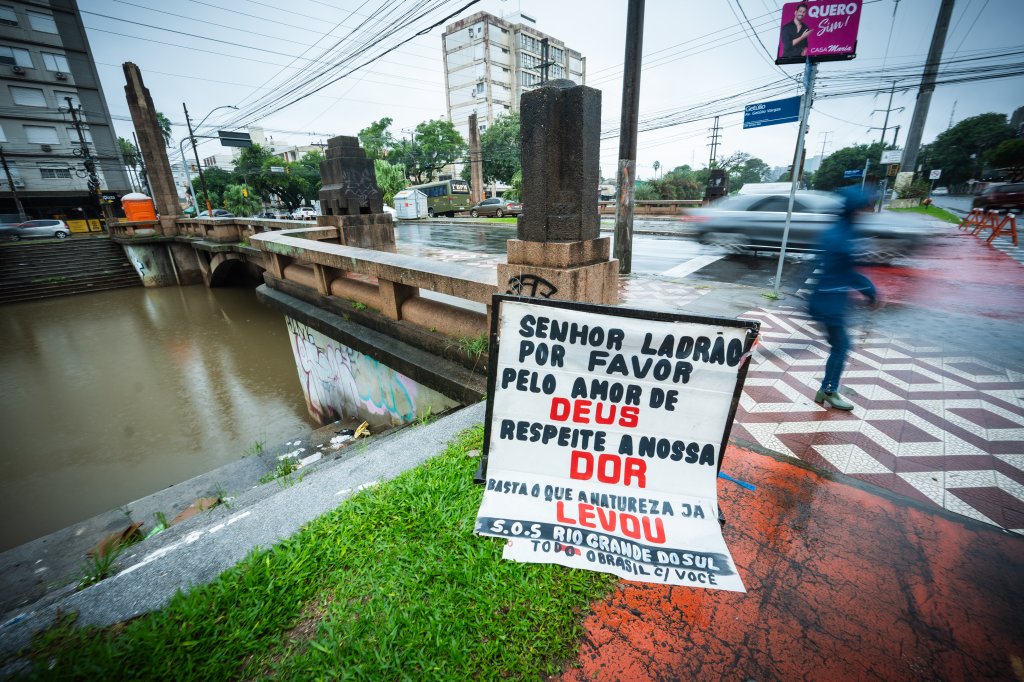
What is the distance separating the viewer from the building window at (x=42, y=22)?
112 ft

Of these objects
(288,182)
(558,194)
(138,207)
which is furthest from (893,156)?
(288,182)

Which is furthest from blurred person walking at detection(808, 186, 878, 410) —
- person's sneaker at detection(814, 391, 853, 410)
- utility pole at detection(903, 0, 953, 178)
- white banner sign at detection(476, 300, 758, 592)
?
utility pole at detection(903, 0, 953, 178)

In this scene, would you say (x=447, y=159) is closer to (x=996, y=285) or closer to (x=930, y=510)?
(x=996, y=285)

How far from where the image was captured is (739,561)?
1948mm

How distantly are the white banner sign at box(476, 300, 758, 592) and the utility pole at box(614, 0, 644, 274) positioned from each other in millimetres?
6067

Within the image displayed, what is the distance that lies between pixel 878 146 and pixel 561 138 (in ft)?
233

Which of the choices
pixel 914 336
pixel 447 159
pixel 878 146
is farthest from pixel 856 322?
pixel 878 146

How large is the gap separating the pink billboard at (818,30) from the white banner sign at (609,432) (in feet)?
20.9

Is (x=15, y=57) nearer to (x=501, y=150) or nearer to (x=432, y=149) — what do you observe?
(x=432, y=149)


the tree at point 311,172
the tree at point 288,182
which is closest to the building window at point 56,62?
the tree at point 288,182

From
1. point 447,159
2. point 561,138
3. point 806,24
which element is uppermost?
point 447,159

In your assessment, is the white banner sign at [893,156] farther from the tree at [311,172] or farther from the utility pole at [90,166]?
the tree at [311,172]

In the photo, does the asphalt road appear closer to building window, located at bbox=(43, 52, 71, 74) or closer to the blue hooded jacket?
the blue hooded jacket

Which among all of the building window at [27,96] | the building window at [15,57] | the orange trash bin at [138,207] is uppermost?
the building window at [15,57]
